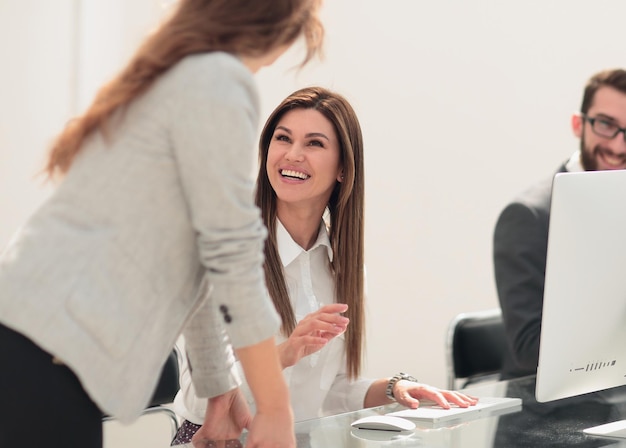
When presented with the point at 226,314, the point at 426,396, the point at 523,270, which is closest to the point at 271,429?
the point at 226,314

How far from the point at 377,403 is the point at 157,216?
1.15 m

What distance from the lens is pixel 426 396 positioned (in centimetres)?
195

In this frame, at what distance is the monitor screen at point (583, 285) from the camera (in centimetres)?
169

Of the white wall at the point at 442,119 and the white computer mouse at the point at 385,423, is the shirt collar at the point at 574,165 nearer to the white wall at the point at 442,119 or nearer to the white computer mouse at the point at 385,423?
the white computer mouse at the point at 385,423

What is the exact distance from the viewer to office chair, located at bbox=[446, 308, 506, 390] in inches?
→ 113

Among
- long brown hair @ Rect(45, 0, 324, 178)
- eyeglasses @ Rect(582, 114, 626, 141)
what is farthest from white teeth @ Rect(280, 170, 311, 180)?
eyeglasses @ Rect(582, 114, 626, 141)

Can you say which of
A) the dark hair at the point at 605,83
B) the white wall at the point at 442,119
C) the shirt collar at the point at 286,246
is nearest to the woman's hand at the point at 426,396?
the shirt collar at the point at 286,246

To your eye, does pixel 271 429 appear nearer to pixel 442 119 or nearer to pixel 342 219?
pixel 342 219

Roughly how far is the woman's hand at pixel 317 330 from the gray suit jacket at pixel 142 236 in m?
0.51

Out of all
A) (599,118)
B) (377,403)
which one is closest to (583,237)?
(377,403)

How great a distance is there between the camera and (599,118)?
117 inches

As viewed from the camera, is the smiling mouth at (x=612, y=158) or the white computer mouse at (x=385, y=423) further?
the smiling mouth at (x=612, y=158)

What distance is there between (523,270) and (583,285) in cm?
98

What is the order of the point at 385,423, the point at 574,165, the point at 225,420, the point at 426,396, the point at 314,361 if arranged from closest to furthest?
the point at 225,420
the point at 385,423
the point at 426,396
the point at 314,361
the point at 574,165
